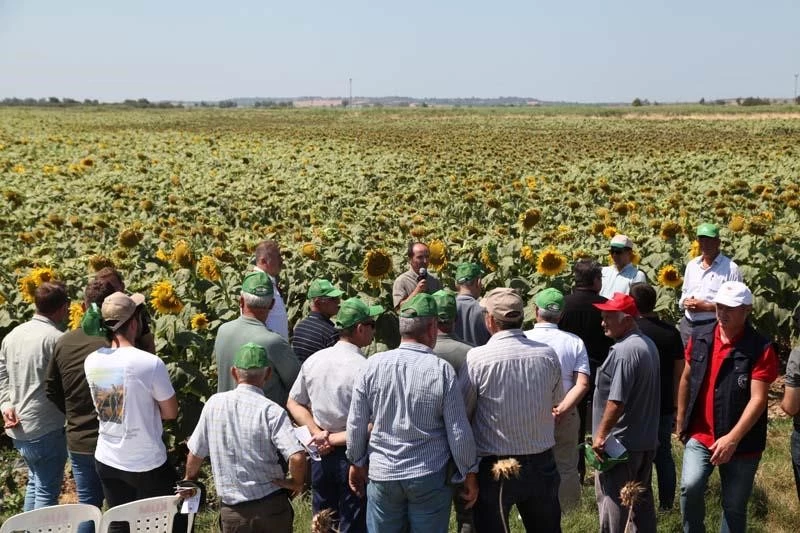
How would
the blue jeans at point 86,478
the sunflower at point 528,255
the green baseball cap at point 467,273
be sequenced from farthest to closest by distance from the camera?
the sunflower at point 528,255, the green baseball cap at point 467,273, the blue jeans at point 86,478

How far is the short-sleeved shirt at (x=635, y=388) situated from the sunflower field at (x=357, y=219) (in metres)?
3.10

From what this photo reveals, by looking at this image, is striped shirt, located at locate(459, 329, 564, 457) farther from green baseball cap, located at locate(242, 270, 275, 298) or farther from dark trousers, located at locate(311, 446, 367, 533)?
green baseball cap, located at locate(242, 270, 275, 298)

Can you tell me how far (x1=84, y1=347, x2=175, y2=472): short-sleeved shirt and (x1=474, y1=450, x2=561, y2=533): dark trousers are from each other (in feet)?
5.67

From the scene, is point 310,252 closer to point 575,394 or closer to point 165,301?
point 165,301

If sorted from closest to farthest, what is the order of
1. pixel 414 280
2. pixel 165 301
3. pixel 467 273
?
pixel 467 273 < pixel 165 301 < pixel 414 280

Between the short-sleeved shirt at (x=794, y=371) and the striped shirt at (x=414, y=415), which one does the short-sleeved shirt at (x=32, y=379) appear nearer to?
the striped shirt at (x=414, y=415)

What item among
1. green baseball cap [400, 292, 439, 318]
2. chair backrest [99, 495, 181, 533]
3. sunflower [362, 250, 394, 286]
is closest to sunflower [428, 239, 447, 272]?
sunflower [362, 250, 394, 286]

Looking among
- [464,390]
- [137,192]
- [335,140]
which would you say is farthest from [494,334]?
[335,140]

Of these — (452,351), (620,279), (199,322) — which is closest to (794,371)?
(452,351)

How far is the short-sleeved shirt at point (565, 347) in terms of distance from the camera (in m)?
5.32

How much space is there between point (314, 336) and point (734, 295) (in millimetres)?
2506

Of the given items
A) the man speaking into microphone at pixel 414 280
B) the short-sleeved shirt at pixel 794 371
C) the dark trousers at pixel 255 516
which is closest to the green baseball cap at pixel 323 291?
the dark trousers at pixel 255 516

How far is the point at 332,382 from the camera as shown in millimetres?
4801

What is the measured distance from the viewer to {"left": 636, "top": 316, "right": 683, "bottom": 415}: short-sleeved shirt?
18.8ft
